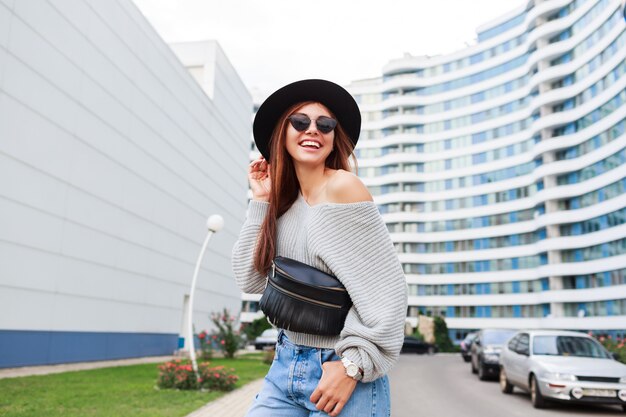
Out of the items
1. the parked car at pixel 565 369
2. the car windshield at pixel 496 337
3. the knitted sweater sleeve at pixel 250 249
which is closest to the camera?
the knitted sweater sleeve at pixel 250 249

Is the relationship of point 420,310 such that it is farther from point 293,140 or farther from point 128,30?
point 293,140

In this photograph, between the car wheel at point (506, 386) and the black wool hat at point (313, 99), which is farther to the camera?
the car wheel at point (506, 386)

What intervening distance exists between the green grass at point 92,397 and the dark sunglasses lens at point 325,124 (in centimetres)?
674

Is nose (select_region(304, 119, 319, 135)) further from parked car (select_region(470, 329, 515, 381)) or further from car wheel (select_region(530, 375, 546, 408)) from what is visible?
parked car (select_region(470, 329, 515, 381))

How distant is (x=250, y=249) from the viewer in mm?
2158

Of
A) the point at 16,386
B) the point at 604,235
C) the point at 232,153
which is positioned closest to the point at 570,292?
the point at 604,235

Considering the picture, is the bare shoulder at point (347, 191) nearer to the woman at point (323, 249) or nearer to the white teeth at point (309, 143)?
the woman at point (323, 249)

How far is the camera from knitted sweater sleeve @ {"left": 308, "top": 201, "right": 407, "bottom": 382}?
1684 mm

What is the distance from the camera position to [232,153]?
113 ft

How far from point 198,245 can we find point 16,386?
59.6 feet

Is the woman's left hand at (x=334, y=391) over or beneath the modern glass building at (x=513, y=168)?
beneath

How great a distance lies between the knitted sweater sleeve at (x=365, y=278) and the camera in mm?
1684

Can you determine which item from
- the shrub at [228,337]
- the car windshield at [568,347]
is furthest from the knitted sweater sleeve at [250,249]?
the shrub at [228,337]

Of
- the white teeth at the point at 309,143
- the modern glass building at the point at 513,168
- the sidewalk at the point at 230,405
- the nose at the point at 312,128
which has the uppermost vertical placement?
the modern glass building at the point at 513,168
